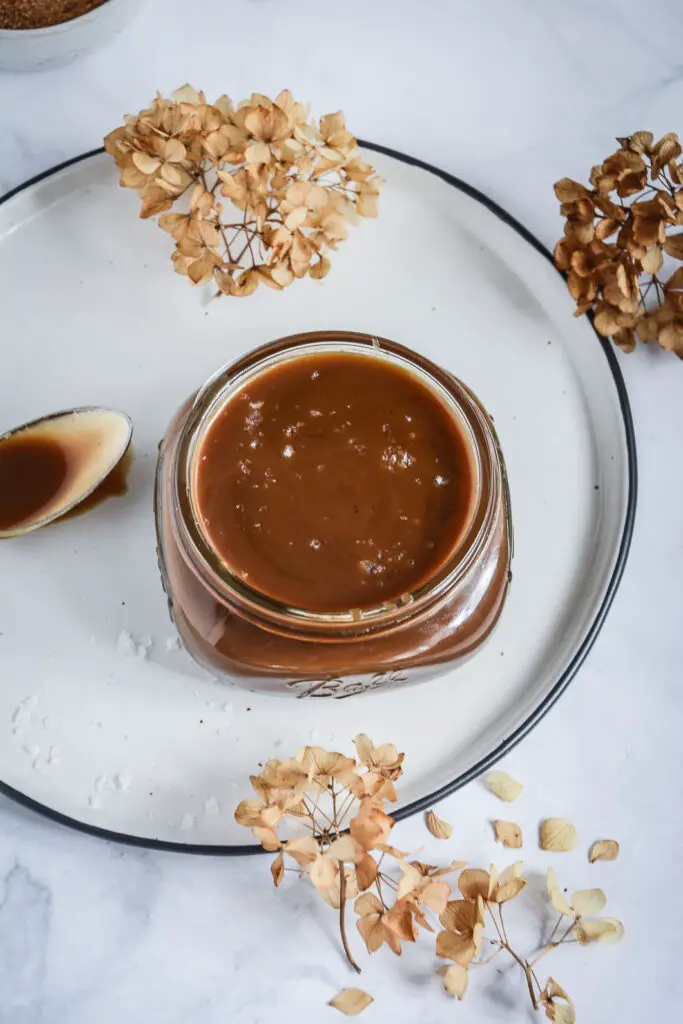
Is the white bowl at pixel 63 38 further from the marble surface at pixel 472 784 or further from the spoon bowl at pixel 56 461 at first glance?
the spoon bowl at pixel 56 461

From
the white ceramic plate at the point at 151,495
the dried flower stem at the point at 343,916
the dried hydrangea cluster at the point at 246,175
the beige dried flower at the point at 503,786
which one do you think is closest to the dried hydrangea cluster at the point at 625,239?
the white ceramic plate at the point at 151,495

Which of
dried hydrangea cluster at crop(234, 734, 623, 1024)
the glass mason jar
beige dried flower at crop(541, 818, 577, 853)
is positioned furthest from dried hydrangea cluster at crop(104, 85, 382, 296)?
beige dried flower at crop(541, 818, 577, 853)

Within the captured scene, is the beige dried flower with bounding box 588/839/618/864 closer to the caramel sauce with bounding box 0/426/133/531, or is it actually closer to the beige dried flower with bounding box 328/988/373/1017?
the beige dried flower with bounding box 328/988/373/1017

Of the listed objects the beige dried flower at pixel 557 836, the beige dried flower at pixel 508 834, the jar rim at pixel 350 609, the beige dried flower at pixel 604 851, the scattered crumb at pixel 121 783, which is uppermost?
the jar rim at pixel 350 609

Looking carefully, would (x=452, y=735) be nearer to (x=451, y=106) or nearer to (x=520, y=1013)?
(x=520, y=1013)

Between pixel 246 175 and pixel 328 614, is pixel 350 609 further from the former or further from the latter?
pixel 246 175
